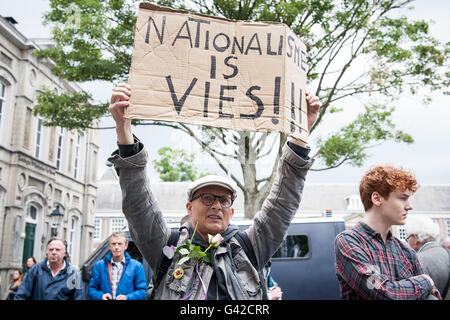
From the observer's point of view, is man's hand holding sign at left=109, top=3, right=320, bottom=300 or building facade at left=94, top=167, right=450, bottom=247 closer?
man's hand holding sign at left=109, top=3, right=320, bottom=300

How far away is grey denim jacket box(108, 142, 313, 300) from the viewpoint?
2.02 meters

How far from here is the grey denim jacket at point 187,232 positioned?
2021 millimetres

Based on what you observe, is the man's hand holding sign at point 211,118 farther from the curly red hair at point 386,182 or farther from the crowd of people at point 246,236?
the curly red hair at point 386,182

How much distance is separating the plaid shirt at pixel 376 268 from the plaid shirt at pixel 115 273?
149 inches

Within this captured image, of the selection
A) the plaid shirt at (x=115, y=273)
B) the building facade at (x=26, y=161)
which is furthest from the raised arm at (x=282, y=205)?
the building facade at (x=26, y=161)

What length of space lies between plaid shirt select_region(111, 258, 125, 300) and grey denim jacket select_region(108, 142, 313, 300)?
3614 millimetres

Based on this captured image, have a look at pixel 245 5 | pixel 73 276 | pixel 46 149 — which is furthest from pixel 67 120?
pixel 46 149

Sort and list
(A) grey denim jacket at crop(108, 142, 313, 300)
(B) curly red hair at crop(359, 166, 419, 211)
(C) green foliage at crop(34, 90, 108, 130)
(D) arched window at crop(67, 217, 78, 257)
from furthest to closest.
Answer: (D) arched window at crop(67, 217, 78, 257), (C) green foliage at crop(34, 90, 108, 130), (B) curly red hair at crop(359, 166, 419, 211), (A) grey denim jacket at crop(108, 142, 313, 300)

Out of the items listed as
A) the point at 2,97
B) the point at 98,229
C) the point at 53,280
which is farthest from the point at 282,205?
the point at 98,229

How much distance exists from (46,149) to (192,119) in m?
22.0

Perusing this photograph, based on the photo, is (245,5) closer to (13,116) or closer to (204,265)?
(204,265)

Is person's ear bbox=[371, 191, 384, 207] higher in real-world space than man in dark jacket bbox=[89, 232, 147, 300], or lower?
higher

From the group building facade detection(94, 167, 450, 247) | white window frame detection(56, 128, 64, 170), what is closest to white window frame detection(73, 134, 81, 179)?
white window frame detection(56, 128, 64, 170)

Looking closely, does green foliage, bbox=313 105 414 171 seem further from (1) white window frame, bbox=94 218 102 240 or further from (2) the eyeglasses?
(1) white window frame, bbox=94 218 102 240
